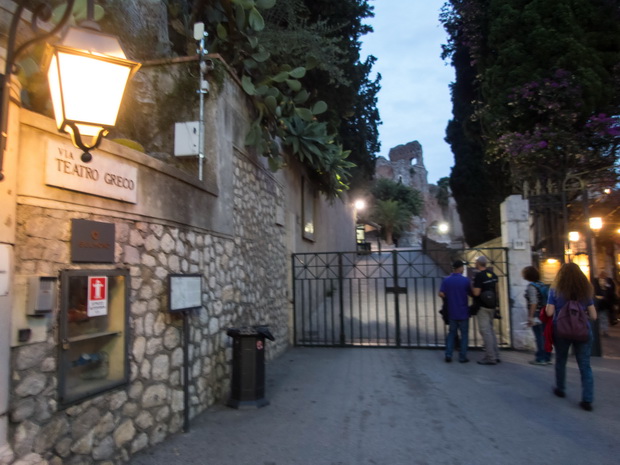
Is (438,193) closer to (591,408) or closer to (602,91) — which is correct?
(602,91)

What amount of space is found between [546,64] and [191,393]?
10445mm

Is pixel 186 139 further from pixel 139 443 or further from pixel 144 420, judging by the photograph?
pixel 139 443

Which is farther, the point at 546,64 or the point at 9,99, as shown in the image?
the point at 546,64

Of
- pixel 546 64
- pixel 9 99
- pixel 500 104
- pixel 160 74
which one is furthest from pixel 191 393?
pixel 546 64

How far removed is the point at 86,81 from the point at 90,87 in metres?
0.04

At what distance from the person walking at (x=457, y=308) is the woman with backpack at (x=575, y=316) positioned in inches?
87.0

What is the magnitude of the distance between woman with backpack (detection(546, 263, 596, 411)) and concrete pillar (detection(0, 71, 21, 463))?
5.18 meters

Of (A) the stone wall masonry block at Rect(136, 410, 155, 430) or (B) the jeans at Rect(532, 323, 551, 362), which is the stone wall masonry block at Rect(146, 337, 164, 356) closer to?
(A) the stone wall masonry block at Rect(136, 410, 155, 430)

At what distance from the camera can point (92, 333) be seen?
3.44 m

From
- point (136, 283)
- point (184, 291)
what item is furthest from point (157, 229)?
point (184, 291)

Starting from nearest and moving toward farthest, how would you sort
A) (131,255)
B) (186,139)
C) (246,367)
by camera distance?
(131,255)
(246,367)
(186,139)

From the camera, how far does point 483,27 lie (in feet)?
40.3

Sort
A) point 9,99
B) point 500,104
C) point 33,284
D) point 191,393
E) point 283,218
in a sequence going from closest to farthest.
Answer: point 9,99 → point 33,284 → point 191,393 → point 283,218 → point 500,104

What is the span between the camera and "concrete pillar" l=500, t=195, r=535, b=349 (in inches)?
320
